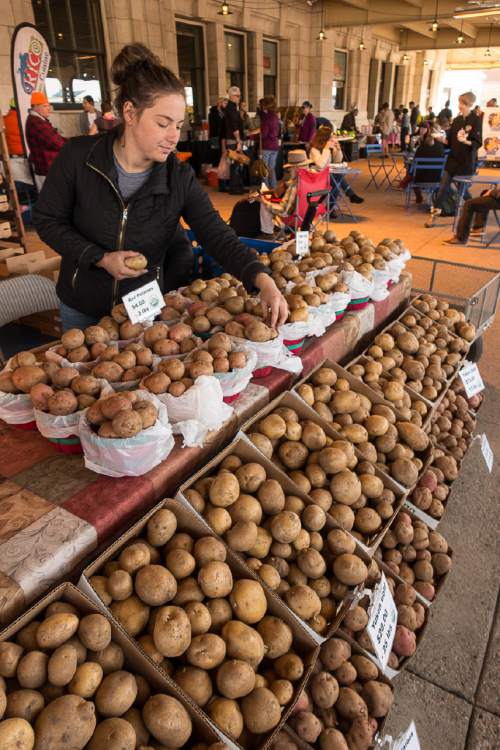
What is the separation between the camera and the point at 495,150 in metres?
9.55

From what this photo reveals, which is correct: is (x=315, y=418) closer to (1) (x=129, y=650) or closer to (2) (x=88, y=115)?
(1) (x=129, y=650)

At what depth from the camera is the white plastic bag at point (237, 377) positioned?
185 cm

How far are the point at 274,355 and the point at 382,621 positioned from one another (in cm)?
105

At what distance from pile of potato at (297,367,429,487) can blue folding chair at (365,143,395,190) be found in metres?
10.9

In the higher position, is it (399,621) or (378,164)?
(399,621)

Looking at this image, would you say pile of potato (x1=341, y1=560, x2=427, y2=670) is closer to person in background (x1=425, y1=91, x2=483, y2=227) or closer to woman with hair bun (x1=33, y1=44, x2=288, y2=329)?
woman with hair bun (x1=33, y1=44, x2=288, y2=329)

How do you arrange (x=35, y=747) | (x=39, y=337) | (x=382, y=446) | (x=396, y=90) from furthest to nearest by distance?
(x=396, y=90)
(x=39, y=337)
(x=382, y=446)
(x=35, y=747)

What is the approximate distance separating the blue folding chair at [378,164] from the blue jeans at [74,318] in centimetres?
1086

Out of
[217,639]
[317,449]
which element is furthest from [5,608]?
[317,449]

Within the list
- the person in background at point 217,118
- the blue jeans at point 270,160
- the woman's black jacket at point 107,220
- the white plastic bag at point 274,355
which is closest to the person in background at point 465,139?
the blue jeans at point 270,160

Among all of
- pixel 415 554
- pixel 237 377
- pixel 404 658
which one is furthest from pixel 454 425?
pixel 237 377

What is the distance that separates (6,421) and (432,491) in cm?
183

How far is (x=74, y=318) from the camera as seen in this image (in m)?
2.55

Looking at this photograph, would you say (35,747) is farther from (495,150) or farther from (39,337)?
(495,150)
